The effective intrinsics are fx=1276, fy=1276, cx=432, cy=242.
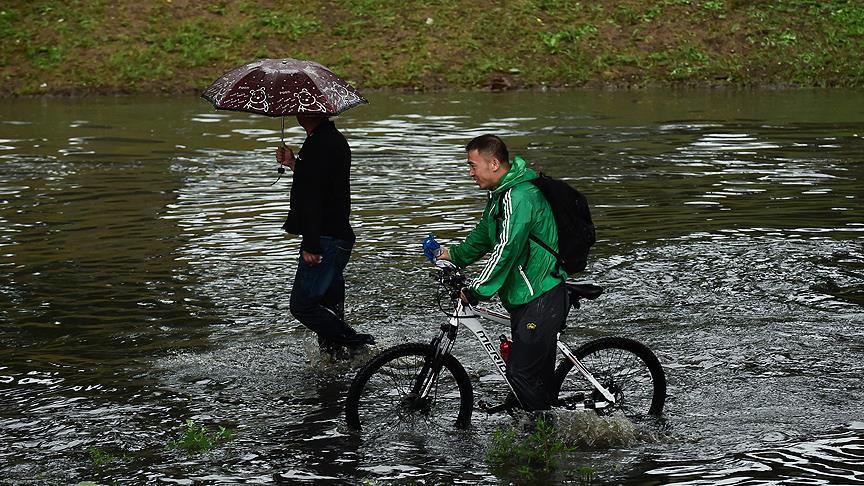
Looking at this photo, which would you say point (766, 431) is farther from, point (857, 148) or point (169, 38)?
point (169, 38)

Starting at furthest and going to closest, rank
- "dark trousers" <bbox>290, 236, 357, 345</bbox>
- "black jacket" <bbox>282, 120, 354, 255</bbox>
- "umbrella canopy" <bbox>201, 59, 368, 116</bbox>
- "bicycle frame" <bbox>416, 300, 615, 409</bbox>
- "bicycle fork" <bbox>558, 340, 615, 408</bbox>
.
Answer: "dark trousers" <bbox>290, 236, 357, 345</bbox>, "black jacket" <bbox>282, 120, 354, 255</bbox>, "umbrella canopy" <bbox>201, 59, 368, 116</bbox>, "bicycle fork" <bbox>558, 340, 615, 408</bbox>, "bicycle frame" <bbox>416, 300, 615, 409</bbox>

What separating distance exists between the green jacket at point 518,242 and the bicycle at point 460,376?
0.72ft

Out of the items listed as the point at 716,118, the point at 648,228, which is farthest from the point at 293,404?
the point at 716,118

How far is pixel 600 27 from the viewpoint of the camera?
31828 millimetres

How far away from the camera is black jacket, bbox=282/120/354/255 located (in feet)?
28.7

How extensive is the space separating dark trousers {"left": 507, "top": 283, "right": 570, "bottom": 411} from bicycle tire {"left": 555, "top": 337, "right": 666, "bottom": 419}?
0.19 metres

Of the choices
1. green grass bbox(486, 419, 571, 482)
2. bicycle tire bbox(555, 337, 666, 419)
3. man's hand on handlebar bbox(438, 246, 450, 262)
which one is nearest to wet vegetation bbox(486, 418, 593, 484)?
green grass bbox(486, 419, 571, 482)

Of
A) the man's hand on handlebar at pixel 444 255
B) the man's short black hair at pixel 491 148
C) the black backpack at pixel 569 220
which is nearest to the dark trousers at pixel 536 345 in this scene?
the black backpack at pixel 569 220

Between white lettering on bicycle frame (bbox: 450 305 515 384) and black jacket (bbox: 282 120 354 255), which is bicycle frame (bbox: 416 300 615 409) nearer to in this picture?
white lettering on bicycle frame (bbox: 450 305 515 384)

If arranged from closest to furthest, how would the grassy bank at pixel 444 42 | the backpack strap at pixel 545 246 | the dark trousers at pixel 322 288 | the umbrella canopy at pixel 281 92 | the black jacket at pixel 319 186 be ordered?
the backpack strap at pixel 545 246, the umbrella canopy at pixel 281 92, the black jacket at pixel 319 186, the dark trousers at pixel 322 288, the grassy bank at pixel 444 42

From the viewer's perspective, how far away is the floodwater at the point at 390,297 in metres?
7.57

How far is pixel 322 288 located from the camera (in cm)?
906

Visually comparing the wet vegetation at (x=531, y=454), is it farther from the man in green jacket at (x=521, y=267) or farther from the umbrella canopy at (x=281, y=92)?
the umbrella canopy at (x=281, y=92)

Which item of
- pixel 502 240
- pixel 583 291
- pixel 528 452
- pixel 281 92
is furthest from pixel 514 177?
pixel 281 92
